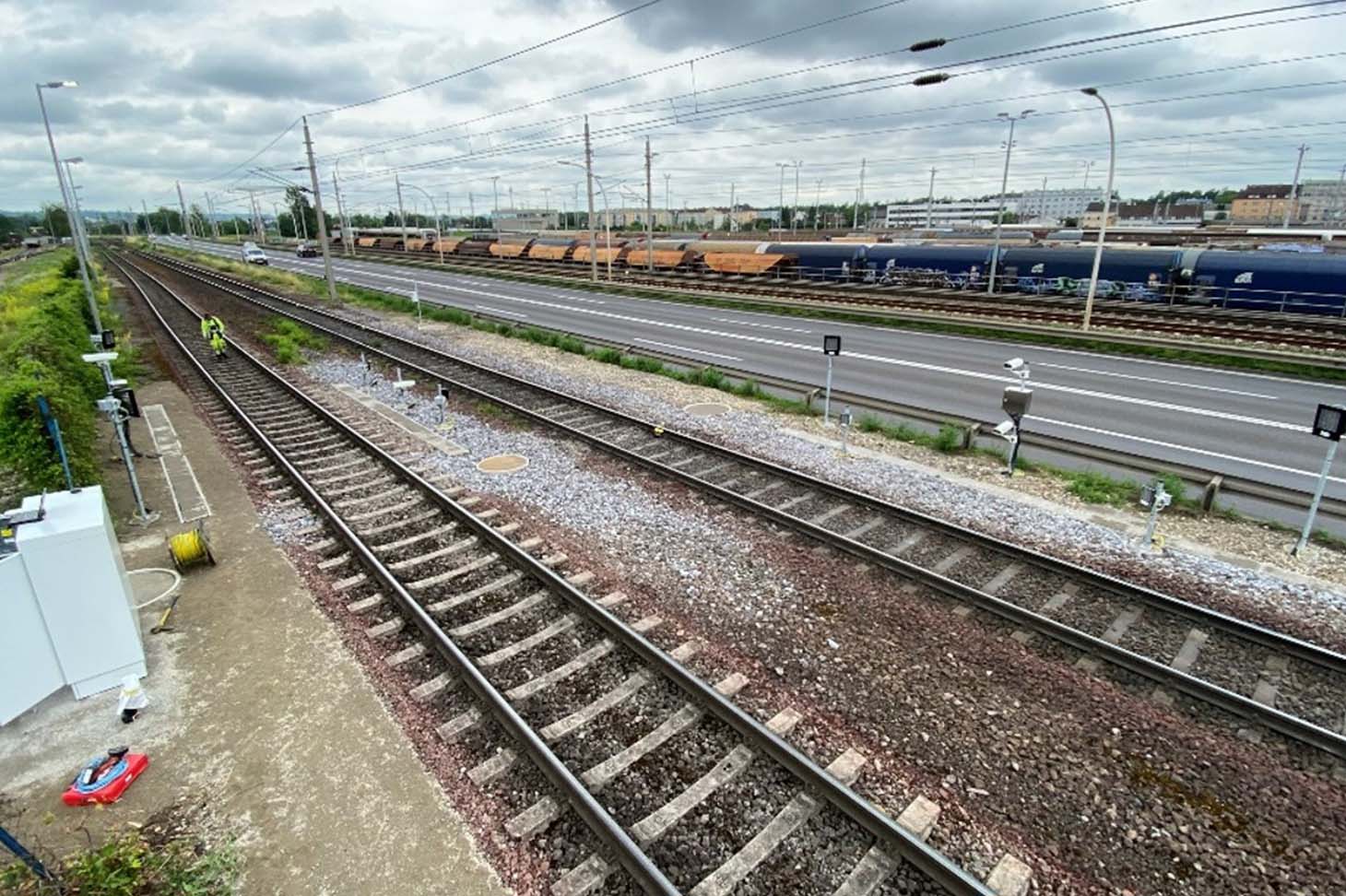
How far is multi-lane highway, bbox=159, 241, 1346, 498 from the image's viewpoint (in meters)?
13.9

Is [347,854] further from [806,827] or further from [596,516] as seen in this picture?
[596,516]

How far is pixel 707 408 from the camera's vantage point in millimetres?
15812

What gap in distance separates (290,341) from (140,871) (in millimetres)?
21377

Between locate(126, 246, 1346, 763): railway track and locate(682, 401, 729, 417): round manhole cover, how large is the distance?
2510 millimetres

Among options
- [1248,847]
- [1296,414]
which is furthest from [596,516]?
[1296,414]

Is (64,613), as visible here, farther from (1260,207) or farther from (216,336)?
(1260,207)

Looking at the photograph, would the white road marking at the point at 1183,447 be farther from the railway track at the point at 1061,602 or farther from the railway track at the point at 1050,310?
the railway track at the point at 1050,310

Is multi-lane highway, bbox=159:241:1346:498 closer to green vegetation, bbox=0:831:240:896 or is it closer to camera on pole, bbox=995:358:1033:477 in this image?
camera on pole, bbox=995:358:1033:477

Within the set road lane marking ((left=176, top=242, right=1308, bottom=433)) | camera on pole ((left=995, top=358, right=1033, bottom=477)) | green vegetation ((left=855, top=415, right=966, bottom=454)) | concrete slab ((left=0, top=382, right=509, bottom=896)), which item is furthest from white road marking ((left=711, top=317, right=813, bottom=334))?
concrete slab ((left=0, top=382, right=509, bottom=896))

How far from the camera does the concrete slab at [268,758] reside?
4.46m

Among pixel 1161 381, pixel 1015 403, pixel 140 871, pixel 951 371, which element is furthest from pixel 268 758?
pixel 1161 381

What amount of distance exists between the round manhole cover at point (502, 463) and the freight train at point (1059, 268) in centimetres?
3317

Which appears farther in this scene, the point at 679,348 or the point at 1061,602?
the point at 679,348

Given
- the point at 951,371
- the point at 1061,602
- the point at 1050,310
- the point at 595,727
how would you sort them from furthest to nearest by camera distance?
the point at 1050,310 < the point at 951,371 < the point at 1061,602 < the point at 595,727
